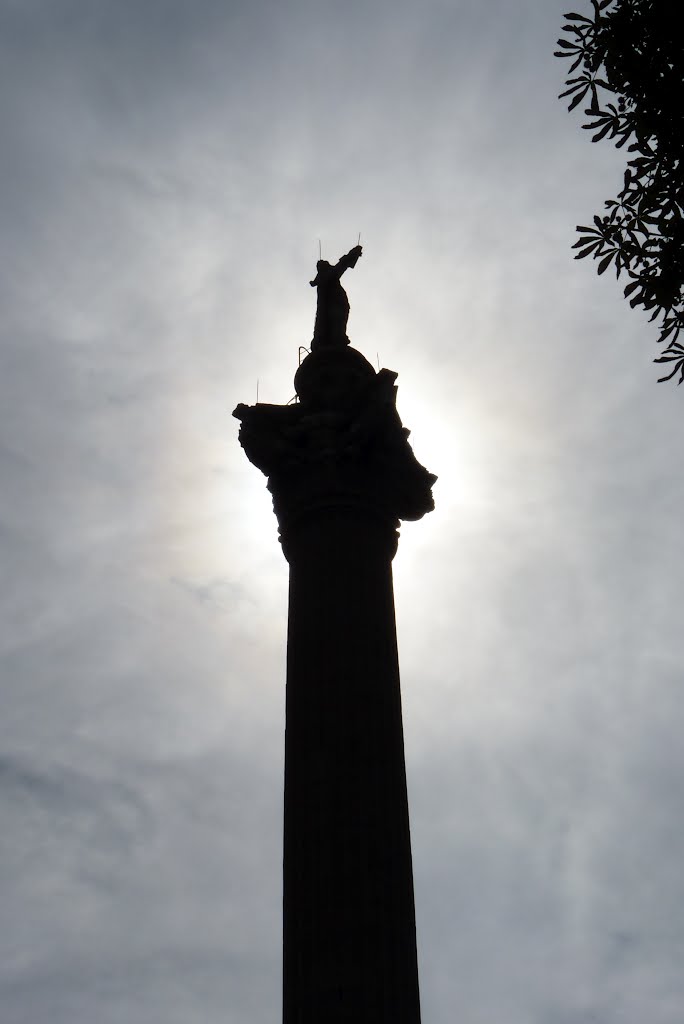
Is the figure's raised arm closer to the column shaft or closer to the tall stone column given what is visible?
the tall stone column

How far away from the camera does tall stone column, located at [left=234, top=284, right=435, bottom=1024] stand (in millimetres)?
20688

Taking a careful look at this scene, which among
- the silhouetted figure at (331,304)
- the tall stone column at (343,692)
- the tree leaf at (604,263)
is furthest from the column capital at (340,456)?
the tree leaf at (604,263)

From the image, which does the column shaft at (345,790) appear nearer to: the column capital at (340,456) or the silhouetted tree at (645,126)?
the column capital at (340,456)

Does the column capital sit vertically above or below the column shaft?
above

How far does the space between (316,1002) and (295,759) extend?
179 inches

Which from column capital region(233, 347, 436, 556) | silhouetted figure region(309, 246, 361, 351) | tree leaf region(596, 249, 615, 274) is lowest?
tree leaf region(596, 249, 615, 274)

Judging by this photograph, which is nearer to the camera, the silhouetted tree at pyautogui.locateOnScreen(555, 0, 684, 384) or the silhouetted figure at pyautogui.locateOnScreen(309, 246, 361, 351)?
the silhouetted tree at pyautogui.locateOnScreen(555, 0, 684, 384)

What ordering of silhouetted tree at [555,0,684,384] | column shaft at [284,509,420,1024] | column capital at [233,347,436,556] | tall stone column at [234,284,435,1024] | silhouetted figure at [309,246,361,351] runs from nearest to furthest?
silhouetted tree at [555,0,684,384] < column shaft at [284,509,420,1024] < tall stone column at [234,284,435,1024] < column capital at [233,347,436,556] < silhouetted figure at [309,246,361,351]

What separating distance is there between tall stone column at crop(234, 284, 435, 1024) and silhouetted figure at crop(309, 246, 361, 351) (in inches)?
45.6

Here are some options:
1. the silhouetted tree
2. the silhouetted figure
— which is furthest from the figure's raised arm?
the silhouetted tree

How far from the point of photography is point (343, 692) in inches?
930

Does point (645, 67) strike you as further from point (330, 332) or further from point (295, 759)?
point (330, 332)

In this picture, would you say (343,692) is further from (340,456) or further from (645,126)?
(645,126)

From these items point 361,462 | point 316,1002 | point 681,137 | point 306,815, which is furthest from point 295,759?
A: point 681,137
